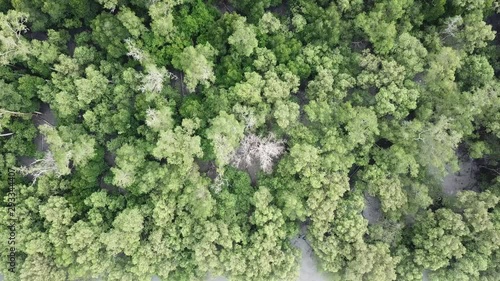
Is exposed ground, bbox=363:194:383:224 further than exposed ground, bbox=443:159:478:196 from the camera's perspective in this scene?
No

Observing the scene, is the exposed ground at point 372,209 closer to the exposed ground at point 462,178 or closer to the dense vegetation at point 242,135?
the dense vegetation at point 242,135

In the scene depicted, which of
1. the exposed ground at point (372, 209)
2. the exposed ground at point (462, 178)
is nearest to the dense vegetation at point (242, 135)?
the exposed ground at point (372, 209)

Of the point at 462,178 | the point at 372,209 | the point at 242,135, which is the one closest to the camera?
the point at 242,135

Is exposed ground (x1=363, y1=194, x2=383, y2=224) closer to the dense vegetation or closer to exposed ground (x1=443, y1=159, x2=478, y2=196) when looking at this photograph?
the dense vegetation

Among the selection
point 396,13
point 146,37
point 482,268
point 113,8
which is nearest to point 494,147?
point 482,268

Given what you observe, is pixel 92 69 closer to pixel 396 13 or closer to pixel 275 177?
pixel 275 177

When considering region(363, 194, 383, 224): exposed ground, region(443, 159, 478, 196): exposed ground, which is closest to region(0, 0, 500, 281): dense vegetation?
region(363, 194, 383, 224): exposed ground

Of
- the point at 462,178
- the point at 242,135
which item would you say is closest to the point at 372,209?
the point at 462,178

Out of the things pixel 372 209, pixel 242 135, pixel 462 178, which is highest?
pixel 462 178

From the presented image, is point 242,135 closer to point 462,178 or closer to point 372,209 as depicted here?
point 372,209
